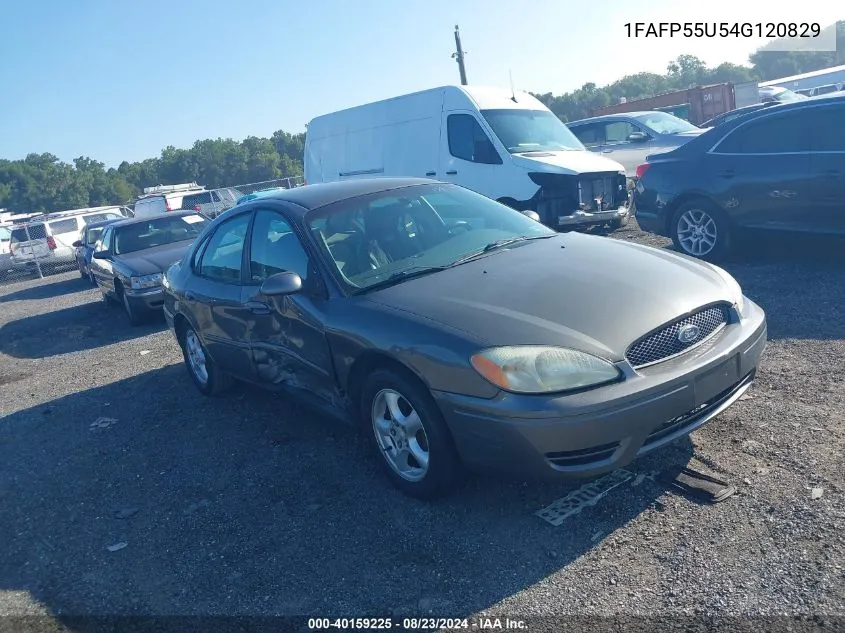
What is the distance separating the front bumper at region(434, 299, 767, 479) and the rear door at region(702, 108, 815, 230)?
15.0 ft

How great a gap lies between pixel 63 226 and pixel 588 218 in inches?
738

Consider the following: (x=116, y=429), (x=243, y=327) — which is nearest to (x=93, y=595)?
(x=243, y=327)

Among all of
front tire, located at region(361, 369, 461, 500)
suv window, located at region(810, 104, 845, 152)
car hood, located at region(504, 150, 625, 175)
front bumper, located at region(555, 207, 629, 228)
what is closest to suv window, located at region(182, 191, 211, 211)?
car hood, located at region(504, 150, 625, 175)

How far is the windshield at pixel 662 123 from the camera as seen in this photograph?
1538 cm

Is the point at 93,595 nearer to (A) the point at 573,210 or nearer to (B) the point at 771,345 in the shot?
(B) the point at 771,345

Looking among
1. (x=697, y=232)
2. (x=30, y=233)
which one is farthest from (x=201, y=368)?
(x=30, y=233)

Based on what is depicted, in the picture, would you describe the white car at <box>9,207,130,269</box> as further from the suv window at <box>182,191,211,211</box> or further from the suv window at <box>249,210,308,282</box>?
the suv window at <box>249,210,308,282</box>

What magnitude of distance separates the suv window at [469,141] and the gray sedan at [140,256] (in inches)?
162

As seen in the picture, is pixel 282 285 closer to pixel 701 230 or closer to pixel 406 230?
pixel 406 230

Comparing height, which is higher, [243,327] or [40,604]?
[243,327]

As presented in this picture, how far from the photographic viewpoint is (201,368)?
6312mm

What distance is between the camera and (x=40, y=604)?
3539 mm

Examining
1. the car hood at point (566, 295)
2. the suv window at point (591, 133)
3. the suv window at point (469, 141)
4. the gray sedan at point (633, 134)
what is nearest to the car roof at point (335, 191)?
the car hood at point (566, 295)

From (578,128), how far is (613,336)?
14.1 m
